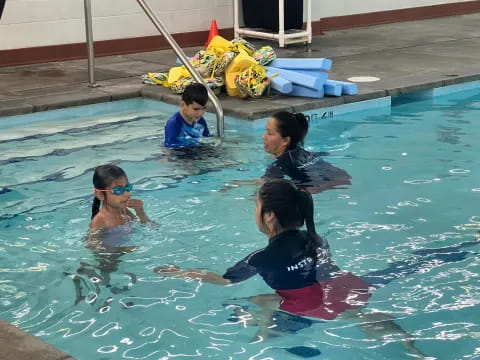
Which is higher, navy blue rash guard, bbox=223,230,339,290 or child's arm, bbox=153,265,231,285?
navy blue rash guard, bbox=223,230,339,290

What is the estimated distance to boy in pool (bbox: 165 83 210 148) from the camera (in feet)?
25.8

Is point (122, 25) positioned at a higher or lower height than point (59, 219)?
higher

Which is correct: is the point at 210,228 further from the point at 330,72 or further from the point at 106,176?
the point at 330,72

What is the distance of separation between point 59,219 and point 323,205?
1916 millimetres

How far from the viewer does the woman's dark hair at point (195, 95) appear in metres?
7.80

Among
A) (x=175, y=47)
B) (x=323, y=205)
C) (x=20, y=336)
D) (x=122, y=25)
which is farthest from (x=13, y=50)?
(x=20, y=336)

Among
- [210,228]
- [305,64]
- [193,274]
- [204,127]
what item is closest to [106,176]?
[193,274]

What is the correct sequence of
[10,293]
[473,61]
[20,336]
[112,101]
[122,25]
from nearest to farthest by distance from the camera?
[20,336] < [10,293] < [112,101] < [473,61] < [122,25]

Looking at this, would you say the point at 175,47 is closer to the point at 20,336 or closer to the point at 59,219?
the point at 59,219

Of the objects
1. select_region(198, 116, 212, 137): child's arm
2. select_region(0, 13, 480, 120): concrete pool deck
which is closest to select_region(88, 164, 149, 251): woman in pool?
select_region(198, 116, 212, 137): child's arm

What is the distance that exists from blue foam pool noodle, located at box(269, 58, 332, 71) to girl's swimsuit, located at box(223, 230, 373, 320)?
503 cm

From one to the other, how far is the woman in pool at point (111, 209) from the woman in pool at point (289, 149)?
3.37ft

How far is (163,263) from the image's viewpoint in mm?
5676

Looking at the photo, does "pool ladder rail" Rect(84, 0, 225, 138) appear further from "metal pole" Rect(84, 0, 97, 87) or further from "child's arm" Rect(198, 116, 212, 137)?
"child's arm" Rect(198, 116, 212, 137)
